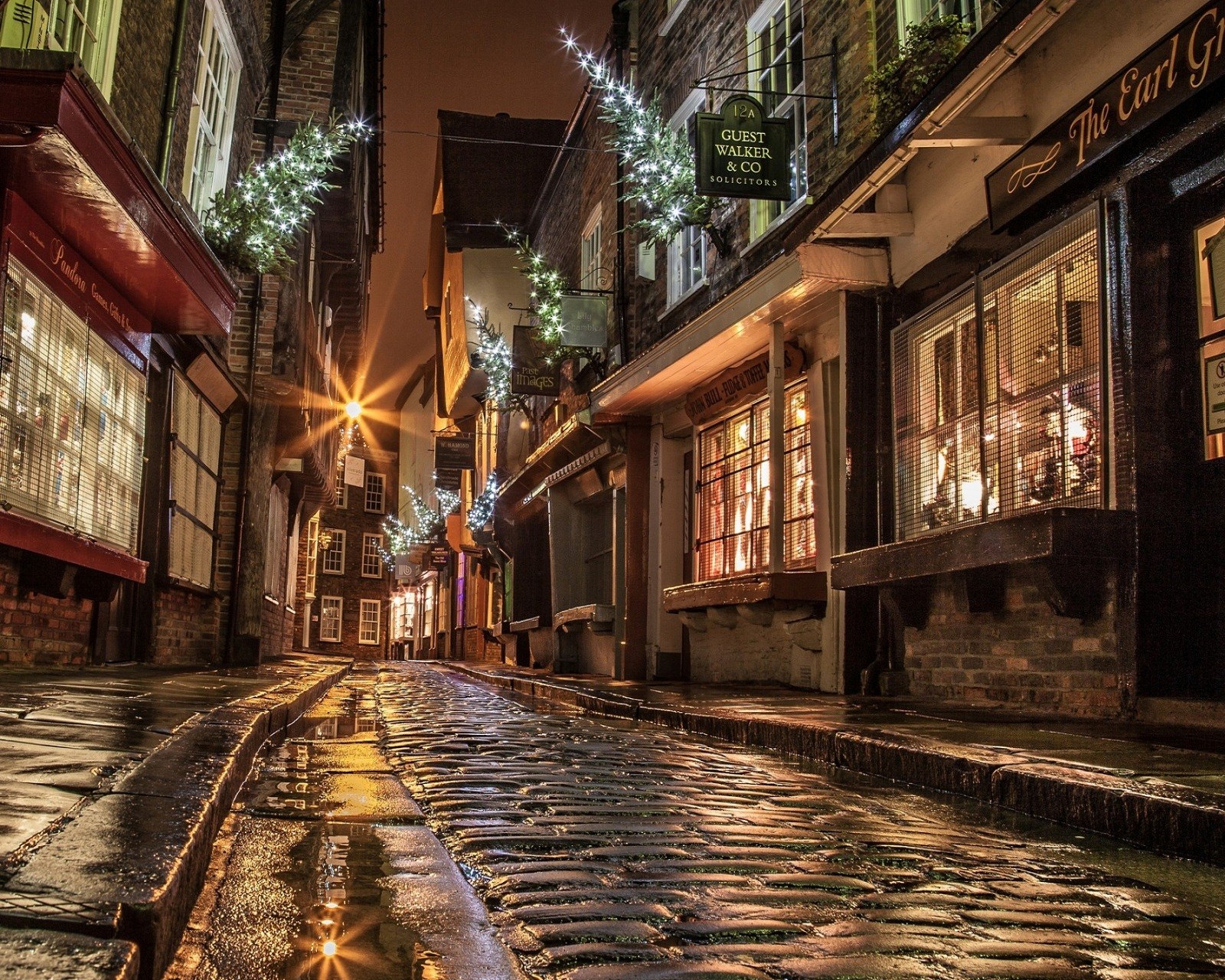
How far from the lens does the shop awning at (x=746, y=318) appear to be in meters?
9.91

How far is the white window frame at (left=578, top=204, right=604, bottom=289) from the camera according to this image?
61.7 feet

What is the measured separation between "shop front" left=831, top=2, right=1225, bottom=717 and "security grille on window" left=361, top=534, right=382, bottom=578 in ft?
149

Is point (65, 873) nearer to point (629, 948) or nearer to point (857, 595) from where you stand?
point (629, 948)

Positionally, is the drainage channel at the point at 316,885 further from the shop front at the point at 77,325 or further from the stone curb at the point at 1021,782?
the shop front at the point at 77,325

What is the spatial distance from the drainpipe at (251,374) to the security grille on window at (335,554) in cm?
3583

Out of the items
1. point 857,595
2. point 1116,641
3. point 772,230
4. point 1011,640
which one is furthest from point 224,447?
point 1116,641

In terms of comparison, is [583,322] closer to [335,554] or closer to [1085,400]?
[1085,400]

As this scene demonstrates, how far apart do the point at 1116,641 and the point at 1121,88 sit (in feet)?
10.3

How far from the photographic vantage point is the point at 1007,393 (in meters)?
8.04

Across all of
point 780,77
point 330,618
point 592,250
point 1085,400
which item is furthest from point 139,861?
point 330,618

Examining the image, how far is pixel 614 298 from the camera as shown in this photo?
16688 mm

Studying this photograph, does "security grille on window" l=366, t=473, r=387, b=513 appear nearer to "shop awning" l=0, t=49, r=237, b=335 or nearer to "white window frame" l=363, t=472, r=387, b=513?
"white window frame" l=363, t=472, r=387, b=513

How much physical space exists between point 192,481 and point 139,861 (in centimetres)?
1194

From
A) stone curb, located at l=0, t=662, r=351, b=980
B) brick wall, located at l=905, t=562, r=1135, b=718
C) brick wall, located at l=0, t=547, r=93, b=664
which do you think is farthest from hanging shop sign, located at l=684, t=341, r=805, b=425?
stone curb, located at l=0, t=662, r=351, b=980
